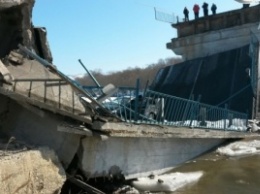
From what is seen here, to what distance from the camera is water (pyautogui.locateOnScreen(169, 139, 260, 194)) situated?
8195mm

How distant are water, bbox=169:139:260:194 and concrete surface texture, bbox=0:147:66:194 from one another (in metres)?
2.79

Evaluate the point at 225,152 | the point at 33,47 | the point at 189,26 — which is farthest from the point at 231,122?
the point at 189,26

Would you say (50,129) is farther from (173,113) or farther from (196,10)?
(196,10)

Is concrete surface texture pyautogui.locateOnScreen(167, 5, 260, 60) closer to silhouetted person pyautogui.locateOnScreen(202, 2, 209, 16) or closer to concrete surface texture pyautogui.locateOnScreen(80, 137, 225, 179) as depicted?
silhouetted person pyautogui.locateOnScreen(202, 2, 209, 16)

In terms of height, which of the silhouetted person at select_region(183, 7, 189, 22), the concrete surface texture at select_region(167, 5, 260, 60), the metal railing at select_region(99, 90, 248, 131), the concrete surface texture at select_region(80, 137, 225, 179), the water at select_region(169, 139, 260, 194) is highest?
the silhouetted person at select_region(183, 7, 189, 22)

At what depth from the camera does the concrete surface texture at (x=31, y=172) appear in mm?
5250

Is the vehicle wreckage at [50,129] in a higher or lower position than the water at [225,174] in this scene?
higher

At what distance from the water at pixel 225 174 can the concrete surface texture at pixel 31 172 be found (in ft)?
9.17

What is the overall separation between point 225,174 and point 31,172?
17.6 ft

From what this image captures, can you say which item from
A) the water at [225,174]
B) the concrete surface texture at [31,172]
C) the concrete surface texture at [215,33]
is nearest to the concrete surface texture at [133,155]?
the water at [225,174]

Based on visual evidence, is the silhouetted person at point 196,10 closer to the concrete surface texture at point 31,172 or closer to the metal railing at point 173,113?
the metal railing at point 173,113

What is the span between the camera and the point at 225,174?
9555 millimetres

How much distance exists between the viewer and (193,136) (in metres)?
10.6

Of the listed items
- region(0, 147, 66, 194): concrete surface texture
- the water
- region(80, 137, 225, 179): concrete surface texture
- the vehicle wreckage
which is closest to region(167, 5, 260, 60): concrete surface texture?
the water
